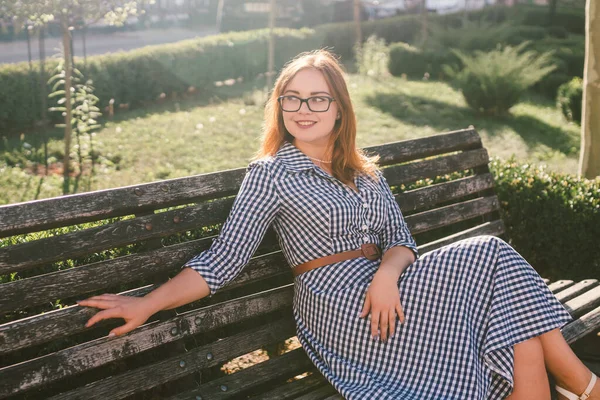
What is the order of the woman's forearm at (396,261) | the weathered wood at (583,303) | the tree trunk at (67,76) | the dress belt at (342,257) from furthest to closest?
the tree trunk at (67,76), the weathered wood at (583,303), the dress belt at (342,257), the woman's forearm at (396,261)

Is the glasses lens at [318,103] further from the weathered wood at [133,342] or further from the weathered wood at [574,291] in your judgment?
the weathered wood at [574,291]

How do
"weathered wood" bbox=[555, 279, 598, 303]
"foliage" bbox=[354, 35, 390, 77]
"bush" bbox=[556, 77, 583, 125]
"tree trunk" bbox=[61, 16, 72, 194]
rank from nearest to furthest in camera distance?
1. "weathered wood" bbox=[555, 279, 598, 303]
2. "tree trunk" bbox=[61, 16, 72, 194]
3. "bush" bbox=[556, 77, 583, 125]
4. "foliage" bbox=[354, 35, 390, 77]

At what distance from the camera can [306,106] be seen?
287cm

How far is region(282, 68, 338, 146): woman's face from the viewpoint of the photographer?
2865 millimetres

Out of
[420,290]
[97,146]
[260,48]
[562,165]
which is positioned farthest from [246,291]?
[260,48]

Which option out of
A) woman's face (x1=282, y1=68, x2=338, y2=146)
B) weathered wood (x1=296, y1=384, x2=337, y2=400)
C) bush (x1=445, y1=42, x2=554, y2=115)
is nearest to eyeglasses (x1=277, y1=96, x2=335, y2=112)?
woman's face (x1=282, y1=68, x2=338, y2=146)

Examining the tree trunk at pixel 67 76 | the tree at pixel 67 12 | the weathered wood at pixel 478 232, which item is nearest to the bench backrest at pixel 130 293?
the weathered wood at pixel 478 232

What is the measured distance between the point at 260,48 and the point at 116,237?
12.9 meters

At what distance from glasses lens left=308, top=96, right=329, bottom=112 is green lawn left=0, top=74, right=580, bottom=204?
4649 mm

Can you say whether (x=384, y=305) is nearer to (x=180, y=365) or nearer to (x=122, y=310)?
(x=180, y=365)

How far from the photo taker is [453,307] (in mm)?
2502

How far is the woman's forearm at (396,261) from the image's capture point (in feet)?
8.48

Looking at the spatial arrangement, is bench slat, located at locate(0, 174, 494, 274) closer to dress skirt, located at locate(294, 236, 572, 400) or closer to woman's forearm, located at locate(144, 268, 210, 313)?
woman's forearm, located at locate(144, 268, 210, 313)

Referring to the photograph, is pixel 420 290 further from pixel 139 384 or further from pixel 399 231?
pixel 139 384
